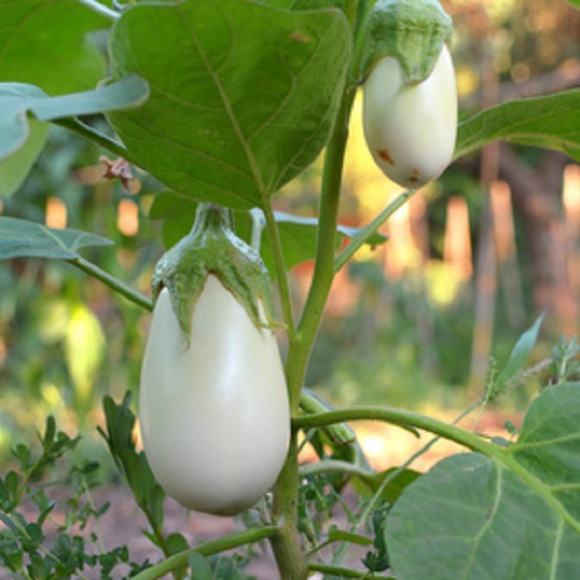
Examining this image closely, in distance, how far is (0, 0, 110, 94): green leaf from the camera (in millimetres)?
454

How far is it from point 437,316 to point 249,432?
426 centimetres

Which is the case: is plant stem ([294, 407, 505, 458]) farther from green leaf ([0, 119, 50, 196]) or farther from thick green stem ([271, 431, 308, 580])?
green leaf ([0, 119, 50, 196])

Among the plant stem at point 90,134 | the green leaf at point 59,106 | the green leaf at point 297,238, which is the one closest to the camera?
the green leaf at point 59,106

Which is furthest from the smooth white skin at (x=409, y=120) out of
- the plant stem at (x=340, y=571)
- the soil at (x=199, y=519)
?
the soil at (x=199, y=519)

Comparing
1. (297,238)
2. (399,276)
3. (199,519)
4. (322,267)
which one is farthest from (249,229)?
(399,276)

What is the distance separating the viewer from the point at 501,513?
1.14 feet

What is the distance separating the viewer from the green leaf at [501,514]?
0.33 meters

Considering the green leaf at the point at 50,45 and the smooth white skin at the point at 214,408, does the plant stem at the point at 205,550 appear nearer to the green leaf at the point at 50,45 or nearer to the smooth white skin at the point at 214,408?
the smooth white skin at the point at 214,408

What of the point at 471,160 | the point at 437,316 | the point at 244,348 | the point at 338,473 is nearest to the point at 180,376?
the point at 244,348

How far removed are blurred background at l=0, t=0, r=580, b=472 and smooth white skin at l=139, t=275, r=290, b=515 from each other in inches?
10.4

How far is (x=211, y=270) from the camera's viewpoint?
38cm

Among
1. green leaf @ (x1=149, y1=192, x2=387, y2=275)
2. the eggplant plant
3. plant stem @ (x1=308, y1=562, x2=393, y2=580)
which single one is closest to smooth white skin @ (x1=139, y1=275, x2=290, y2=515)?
the eggplant plant

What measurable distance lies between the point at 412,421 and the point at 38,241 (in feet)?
0.74

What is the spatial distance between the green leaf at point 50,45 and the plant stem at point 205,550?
25 centimetres
